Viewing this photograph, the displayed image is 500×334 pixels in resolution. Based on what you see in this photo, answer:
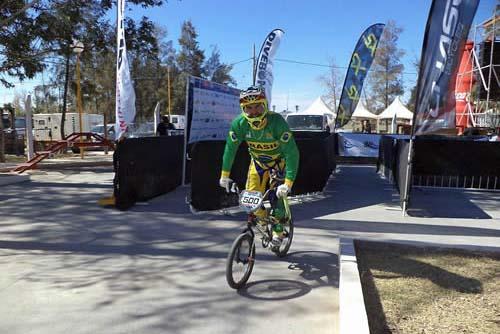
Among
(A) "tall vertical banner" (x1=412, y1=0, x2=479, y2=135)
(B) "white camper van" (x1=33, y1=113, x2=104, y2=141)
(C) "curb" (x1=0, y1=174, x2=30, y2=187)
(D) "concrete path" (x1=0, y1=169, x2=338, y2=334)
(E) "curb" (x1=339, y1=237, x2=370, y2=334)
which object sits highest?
(A) "tall vertical banner" (x1=412, y1=0, x2=479, y2=135)

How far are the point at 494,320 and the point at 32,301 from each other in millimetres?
4052

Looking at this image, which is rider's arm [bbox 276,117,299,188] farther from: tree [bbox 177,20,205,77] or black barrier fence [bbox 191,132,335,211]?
tree [bbox 177,20,205,77]

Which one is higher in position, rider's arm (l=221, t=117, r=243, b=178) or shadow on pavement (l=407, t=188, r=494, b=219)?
rider's arm (l=221, t=117, r=243, b=178)

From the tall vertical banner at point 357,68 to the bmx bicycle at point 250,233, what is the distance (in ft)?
47.9

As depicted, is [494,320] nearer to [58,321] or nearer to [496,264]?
[496,264]

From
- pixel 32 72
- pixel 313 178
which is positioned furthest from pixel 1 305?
pixel 32 72

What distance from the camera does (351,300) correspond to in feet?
11.9

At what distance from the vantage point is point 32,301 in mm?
4156

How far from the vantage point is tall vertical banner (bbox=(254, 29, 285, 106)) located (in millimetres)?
13922

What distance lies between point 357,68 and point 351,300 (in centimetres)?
1635

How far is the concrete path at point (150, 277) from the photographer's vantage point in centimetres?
377

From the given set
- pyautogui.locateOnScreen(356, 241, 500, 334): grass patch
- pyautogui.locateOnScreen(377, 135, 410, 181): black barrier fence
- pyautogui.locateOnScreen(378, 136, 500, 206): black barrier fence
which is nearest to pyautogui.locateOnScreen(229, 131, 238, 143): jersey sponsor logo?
pyautogui.locateOnScreen(356, 241, 500, 334): grass patch

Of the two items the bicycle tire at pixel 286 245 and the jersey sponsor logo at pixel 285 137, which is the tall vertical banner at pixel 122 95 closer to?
the bicycle tire at pixel 286 245

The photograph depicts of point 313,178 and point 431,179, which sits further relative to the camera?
point 431,179
